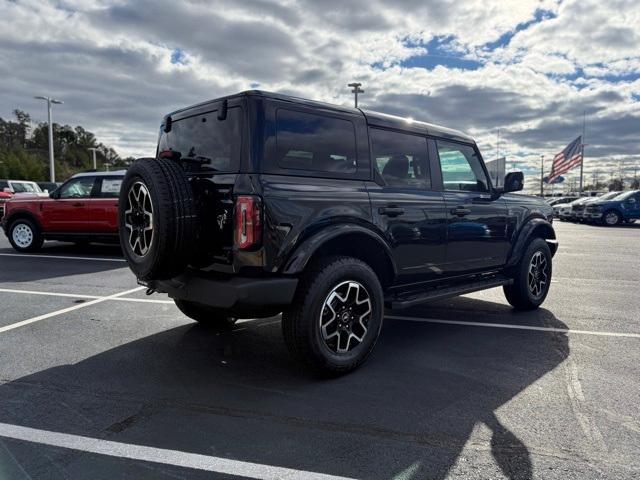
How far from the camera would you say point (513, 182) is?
17.0 ft

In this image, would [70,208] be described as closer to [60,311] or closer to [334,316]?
[60,311]

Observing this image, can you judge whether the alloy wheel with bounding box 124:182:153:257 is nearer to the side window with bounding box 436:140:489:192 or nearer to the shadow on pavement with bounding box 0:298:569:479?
the shadow on pavement with bounding box 0:298:569:479

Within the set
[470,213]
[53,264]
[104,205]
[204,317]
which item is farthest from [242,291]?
[104,205]

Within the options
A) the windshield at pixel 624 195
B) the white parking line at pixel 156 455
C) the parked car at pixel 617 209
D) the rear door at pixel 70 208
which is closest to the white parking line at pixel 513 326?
the white parking line at pixel 156 455

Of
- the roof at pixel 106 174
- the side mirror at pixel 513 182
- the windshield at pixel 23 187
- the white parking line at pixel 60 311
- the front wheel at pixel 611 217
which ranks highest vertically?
the windshield at pixel 23 187

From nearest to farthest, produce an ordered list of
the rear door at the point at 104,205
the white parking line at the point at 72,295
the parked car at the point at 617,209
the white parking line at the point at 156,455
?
the white parking line at the point at 156,455
the white parking line at the point at 72,295
the rear door at the point at 104,205
the parked car at the point at 617,209

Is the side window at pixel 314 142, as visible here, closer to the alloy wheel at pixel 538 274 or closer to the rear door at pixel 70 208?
the alloy wheel at pixel 538 274

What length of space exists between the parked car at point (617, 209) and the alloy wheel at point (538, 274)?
1972 centimetres

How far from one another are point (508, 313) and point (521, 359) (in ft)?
5.55

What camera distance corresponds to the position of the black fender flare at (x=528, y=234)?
17.6 ft

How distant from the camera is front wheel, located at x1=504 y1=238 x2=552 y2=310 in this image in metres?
5.47

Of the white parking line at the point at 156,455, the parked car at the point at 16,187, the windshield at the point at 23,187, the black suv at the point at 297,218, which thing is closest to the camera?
the white parking line at the point at 156,455

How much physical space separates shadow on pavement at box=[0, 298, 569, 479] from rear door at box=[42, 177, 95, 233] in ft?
21.0

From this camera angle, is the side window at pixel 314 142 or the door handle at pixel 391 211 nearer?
the side window at pixel 314 142
